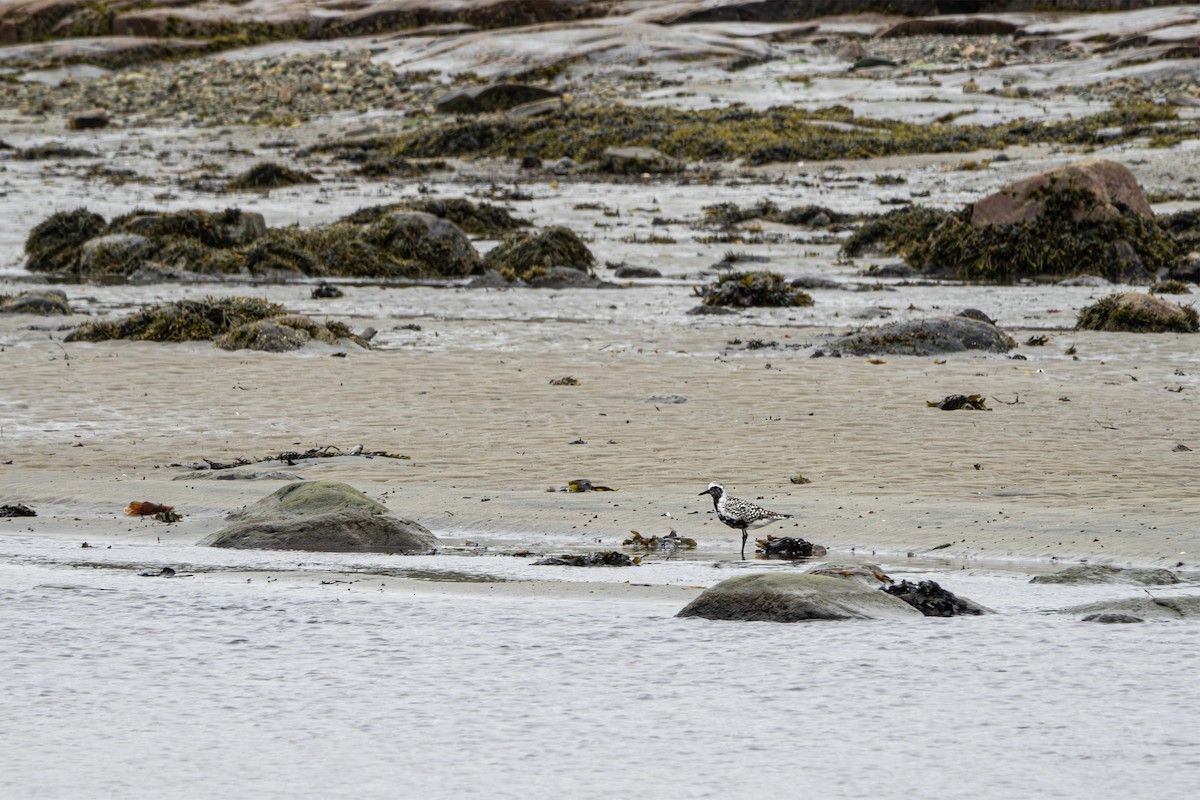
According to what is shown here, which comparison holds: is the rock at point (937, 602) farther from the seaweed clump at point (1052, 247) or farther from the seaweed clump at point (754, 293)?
the seaweed clump at point (1052, 247)

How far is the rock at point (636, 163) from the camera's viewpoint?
100 ft

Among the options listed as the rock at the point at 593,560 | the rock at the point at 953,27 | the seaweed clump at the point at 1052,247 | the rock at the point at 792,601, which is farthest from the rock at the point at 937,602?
the rock at the point at 953,27

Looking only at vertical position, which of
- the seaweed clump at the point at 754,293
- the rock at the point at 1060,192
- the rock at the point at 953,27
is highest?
the rock at the point at 953,27

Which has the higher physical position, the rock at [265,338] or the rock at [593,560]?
the rock at [593,560]

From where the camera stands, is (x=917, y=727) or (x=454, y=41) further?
(x=454, y=41)

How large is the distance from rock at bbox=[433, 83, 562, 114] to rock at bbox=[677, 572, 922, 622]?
36327 mm

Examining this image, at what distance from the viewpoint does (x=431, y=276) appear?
62.7 feet

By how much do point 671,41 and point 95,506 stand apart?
44.8 m

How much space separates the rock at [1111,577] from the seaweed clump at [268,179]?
24.5 metres

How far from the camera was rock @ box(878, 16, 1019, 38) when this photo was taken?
Result: 52406 mm

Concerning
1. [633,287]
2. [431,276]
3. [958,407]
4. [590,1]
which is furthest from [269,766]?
[590,1]

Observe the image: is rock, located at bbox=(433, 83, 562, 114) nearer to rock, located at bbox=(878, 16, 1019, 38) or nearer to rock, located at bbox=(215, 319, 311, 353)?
rock, located at bbox=(878, 16, 1019, 38)

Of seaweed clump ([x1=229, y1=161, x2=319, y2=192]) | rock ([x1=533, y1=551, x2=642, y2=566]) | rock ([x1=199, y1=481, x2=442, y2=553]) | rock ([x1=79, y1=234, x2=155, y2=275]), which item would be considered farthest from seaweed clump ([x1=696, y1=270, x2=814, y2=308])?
seaweed clump ([x1=229, y1=161, x2=319, y2=192])

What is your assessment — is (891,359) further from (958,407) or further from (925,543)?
(925,543)
